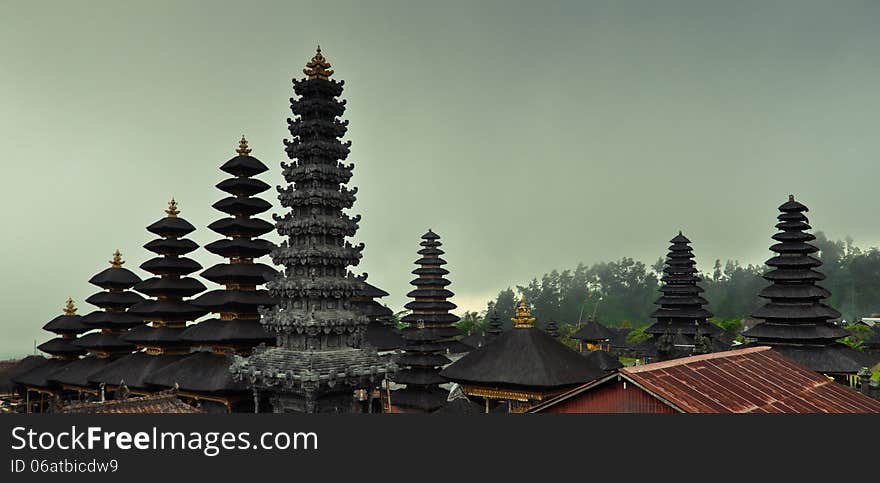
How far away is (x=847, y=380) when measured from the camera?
30344mm

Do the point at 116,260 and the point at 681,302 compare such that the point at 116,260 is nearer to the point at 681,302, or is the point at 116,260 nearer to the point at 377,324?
the point at 377,324

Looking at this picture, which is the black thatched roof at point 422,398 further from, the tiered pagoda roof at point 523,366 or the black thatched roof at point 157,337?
the black thatched roof at point 157,337

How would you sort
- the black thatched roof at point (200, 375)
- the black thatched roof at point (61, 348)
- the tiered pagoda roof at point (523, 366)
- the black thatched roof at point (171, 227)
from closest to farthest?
the tiered pagoda roof at point (523, 366) < the black thatched roof at point (200, 375) < the black thatched roof at point (171, 227) < the black thatched roof at point (61, 348)

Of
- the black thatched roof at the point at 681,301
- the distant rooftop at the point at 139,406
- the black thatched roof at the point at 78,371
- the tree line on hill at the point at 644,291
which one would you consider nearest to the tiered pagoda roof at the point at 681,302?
the black thatched roof at the point at 681,301

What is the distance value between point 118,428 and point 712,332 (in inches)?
1653

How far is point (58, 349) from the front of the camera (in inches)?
1409

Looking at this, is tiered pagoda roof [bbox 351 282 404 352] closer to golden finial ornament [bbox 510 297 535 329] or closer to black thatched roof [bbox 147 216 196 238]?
black thatched roof [bbox 147 216 196 238]

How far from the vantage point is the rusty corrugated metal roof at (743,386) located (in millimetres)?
13069

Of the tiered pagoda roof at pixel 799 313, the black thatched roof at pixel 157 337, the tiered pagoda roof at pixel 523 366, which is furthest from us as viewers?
the tiered pagoda roof at pixel 799 313

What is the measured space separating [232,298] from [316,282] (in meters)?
8.31

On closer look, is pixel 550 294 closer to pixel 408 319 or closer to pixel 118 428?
pixel 408 319

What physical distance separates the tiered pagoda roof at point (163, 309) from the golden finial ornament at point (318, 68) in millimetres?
13696

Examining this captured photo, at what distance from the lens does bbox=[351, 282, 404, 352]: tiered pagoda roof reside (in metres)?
38.5

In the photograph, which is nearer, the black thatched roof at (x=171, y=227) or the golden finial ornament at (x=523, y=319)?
the golden finial ornament at (x=523, y=319)
